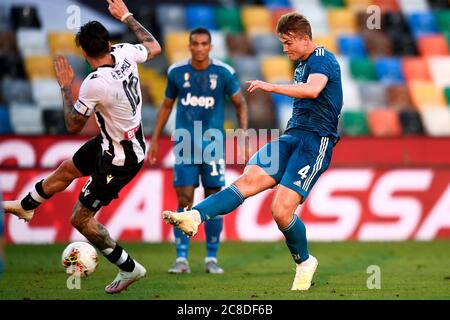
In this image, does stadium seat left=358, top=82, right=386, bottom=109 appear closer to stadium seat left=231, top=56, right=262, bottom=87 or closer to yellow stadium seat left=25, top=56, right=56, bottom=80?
stadium seat left=231, top=56, right=262, bottom=87

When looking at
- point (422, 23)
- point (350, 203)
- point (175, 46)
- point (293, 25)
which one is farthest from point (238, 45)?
point (293, 25)

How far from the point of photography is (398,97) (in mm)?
16250

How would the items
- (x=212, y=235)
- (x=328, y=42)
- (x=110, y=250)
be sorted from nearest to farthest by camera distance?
(x=110, y=250)
(x=212, y=235)
(x=328, y=42)

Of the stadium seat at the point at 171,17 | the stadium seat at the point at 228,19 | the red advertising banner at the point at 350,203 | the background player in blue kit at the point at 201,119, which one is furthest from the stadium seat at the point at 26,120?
the stadium seat at the point at 228,19

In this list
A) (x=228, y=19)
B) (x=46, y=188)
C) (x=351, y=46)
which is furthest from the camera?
(x=228, y=19)

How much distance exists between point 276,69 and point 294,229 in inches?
321

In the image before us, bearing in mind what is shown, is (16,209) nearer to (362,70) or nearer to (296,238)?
(296,238)

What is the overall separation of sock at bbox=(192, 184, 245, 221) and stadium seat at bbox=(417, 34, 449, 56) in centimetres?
962

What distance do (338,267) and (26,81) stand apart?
20.6 ft

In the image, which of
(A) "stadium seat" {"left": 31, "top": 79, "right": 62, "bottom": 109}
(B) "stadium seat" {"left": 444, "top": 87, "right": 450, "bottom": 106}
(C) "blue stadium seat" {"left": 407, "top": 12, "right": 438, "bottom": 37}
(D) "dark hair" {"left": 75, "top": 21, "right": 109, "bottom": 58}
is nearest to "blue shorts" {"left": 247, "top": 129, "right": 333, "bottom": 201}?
(D) "dark hair" {"left": 75, "top": 21, "right": 109, "bottom": 58}

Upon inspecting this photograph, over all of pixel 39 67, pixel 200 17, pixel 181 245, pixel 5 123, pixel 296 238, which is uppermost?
pixel 200 17

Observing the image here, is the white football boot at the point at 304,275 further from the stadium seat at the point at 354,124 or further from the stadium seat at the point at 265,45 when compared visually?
the stadium seat at the point at 265,45

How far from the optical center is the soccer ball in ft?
29.3
